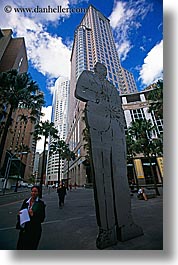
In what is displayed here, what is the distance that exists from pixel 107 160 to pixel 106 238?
4.68ft

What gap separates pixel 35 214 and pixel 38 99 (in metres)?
12.2

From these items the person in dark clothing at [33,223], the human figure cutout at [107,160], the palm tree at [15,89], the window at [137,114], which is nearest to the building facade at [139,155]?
the window at [137,114]

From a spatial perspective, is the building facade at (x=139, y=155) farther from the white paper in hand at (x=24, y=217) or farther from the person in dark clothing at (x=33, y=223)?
the white paper in hand at (x=24, y=217)

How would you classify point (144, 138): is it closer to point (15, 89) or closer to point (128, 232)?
point (15, 89)

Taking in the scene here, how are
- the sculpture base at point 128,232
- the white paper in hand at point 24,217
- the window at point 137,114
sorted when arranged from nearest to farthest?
1. the white paper in hand at point 24,217
2. the sculpture base at point 128,232
3. the window at point 137,114

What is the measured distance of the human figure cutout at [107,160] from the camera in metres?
2.93

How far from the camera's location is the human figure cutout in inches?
115

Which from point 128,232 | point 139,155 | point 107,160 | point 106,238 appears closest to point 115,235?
point 106,238

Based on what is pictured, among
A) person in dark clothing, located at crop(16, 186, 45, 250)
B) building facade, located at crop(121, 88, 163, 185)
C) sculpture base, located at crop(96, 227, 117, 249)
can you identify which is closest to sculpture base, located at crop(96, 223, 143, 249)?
sculpture base, located at crop(96, 227, 117, 249)

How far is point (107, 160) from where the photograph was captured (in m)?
3.29

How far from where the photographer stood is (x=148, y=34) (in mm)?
4715

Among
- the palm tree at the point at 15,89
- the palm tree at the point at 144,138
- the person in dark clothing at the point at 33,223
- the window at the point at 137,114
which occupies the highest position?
the window at the point at 137,114

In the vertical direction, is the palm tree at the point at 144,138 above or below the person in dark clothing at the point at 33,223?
above

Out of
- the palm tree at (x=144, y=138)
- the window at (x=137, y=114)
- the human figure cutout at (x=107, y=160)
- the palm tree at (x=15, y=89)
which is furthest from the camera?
the window at (x=137, y=114)
